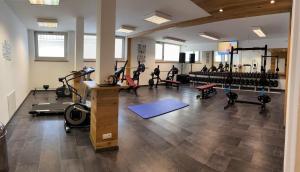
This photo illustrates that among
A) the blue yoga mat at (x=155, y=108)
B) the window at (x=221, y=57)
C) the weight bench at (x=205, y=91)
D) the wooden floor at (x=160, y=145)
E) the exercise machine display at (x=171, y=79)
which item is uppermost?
the window at (x=221, y=57)

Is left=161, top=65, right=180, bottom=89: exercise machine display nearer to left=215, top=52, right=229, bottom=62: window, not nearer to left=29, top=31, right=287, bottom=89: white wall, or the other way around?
left=29, top=31, right=287, bottom=89: white wall

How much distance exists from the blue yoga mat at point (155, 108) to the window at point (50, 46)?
4641 millimetres

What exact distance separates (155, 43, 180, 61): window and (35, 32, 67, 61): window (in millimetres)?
4985

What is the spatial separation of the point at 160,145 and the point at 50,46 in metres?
7.18

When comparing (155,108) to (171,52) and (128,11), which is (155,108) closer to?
(128,11)

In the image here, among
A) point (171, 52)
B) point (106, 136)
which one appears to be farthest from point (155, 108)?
point (171, 52)

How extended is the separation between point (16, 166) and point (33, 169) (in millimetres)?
249

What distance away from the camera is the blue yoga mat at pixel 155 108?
5.26 metres

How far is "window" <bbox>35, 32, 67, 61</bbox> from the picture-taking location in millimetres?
8352

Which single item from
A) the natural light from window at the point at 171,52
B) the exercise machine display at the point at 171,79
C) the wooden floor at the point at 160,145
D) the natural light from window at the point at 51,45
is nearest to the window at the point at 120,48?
the natural light from window at the point at 51,45

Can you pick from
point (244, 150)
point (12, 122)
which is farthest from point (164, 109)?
point (12, 122)

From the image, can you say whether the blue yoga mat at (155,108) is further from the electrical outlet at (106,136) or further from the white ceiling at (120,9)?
the white ceiling at (120,9)

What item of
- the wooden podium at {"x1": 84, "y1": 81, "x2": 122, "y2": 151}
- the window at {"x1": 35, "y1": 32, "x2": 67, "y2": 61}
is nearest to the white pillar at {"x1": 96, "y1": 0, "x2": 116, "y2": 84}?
the wooden podium at {"x1": 84, "y1": 81, "x2": 122, "y2": 151}

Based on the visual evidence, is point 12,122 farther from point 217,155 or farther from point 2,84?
point 217,155
